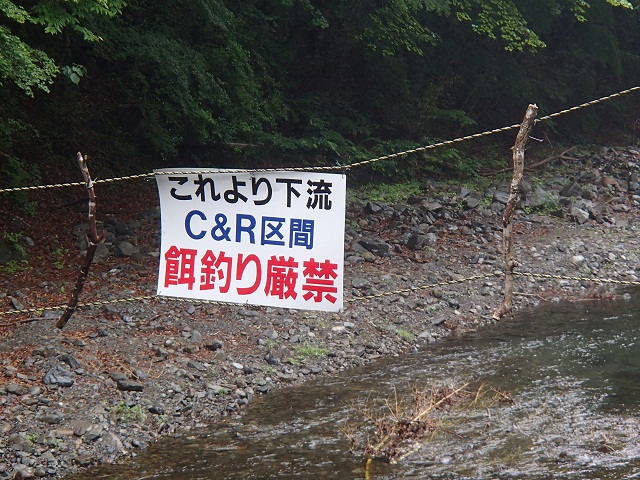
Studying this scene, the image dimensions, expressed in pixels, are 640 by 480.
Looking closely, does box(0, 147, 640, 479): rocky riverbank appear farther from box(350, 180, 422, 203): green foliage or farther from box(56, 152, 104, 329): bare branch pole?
box(56, 152, 104, 329): bare branch pole

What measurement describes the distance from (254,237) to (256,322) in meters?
3.84

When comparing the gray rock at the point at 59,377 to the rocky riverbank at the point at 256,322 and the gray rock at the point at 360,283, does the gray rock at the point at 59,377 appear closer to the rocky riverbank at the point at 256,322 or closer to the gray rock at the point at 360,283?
the rocky riverbank at the point at 256,322

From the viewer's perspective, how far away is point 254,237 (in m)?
5.75

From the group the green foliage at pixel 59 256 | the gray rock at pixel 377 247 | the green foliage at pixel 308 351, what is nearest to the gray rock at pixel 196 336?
the green foliage at pixel 308 351

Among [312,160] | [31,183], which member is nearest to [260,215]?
[31,183]

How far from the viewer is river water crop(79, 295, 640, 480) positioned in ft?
20.1

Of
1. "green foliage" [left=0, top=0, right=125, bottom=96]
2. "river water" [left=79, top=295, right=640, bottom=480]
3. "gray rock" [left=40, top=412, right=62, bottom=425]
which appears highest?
"green foliage" [left=0, top=0, right=125, bottom=96]

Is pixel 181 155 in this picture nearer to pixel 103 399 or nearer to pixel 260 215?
pixel 103 399

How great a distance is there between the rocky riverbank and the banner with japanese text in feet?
4.21

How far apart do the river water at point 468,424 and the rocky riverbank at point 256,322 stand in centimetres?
42

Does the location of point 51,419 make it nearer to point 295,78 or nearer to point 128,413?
point 128,413

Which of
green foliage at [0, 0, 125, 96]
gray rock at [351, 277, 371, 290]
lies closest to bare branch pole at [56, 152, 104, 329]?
green foliage at [0, 0, 125, 96]

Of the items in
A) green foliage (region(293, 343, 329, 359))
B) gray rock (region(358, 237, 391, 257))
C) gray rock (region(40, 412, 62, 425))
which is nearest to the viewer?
gray rock (region(40, 412, 62, 425))

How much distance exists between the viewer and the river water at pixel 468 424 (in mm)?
6121
